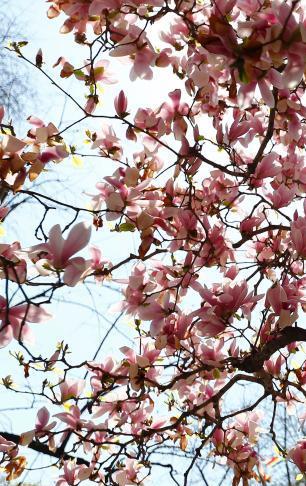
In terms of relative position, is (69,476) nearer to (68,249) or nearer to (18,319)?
(18,319)

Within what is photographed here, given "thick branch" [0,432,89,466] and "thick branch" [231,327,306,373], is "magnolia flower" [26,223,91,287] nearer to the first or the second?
"thick branch" [231,327,306,373]

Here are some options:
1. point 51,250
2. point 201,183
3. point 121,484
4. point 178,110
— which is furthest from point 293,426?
point 51,250

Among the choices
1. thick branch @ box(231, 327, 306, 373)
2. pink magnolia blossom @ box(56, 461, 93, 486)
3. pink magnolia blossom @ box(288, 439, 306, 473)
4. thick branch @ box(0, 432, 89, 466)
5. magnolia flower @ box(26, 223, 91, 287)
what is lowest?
pink magnolia blossom @ box(56, 461, 93, 486)

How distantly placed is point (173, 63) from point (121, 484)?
102cm

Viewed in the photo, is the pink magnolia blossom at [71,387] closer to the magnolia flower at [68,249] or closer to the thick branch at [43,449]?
the thick branch at [43,449]

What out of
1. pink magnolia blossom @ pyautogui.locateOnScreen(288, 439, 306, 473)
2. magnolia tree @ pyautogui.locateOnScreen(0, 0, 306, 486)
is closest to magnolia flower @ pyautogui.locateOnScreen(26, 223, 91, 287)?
magnolia tree @ pyautogui.locateOnScreen(0, 0, 306, 486)

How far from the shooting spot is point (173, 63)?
3.88 feet

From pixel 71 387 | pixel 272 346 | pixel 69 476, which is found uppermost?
pixel 272 346

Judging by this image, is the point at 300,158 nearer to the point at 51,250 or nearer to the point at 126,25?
the point at 126,25

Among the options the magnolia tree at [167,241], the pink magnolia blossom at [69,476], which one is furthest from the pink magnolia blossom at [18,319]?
the pink magnolia blossom at [69,476]

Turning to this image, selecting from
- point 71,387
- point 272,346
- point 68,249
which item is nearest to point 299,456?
point 272,346

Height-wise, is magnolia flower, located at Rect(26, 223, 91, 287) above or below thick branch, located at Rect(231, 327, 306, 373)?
below

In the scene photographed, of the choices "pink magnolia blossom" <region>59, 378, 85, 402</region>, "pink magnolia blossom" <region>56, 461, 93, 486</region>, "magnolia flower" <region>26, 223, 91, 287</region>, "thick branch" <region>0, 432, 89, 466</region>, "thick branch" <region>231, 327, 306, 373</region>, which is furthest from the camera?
"thick branch" <region>0, 432, 89, 466</region>

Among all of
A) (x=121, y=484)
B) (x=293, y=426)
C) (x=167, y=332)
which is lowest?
(x=121, y=484)
